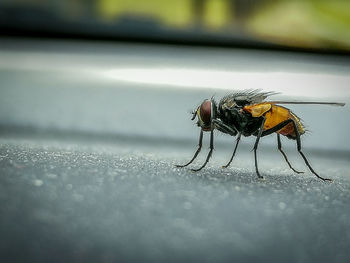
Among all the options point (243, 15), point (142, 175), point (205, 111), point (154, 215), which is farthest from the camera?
point (243, 15)

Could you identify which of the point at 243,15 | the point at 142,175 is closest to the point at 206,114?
the point at 243,15

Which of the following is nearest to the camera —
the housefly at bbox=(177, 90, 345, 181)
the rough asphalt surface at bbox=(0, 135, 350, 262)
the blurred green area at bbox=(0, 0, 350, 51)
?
the rough asphalt surface at bbox=(0, 135, 350, 262)

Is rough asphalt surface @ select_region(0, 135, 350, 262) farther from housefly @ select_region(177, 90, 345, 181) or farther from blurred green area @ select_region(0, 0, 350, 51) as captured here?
blurred green area @ select_region(0, 0, 350, 51)

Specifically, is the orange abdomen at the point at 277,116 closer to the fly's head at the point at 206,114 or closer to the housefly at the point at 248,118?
the housefly at the point at 248,118

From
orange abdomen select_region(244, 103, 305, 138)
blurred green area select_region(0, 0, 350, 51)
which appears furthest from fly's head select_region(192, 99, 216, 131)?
blurred green area select_region(0, 0, 350, 51)

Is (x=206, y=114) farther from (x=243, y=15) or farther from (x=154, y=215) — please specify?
(x=154, y=215)

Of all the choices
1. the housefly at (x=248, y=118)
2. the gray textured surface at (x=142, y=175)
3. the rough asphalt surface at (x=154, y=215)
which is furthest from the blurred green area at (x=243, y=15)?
the rough asphalt surface at (x=154, y=215)
